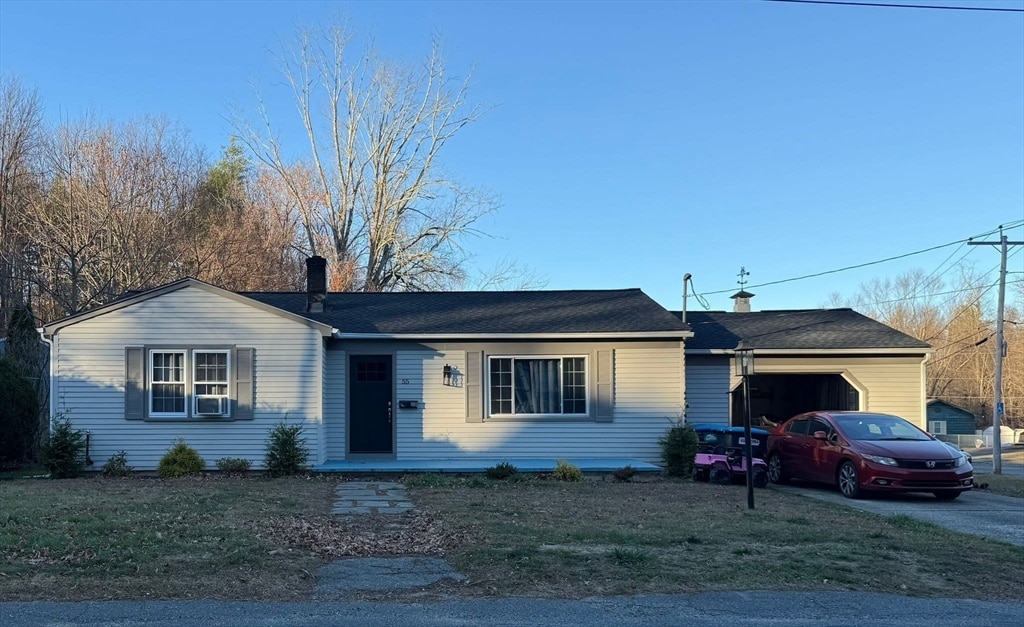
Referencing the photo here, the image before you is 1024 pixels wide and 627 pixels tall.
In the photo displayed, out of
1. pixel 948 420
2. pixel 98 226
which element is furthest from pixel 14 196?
pixel 948 420

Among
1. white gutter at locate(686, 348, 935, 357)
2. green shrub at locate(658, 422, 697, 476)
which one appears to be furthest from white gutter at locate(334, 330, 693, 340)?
green shrub at locate(658, 422, 697, 476)

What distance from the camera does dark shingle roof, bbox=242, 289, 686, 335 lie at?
15.3 metres

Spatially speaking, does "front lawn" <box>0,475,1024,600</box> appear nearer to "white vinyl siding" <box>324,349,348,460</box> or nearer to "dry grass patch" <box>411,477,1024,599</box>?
"dry grass patch" <box>411,477,1024,599</box>

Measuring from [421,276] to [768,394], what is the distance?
16852 mm

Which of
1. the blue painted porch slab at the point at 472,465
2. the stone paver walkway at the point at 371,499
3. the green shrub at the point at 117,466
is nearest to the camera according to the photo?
the stone paver walkway at the point at 371,499

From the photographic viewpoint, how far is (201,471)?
13.8m

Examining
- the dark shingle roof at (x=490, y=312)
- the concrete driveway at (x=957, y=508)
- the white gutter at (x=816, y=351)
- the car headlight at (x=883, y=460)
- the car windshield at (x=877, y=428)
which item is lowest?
the concrete driveway at (x=957, y=508)

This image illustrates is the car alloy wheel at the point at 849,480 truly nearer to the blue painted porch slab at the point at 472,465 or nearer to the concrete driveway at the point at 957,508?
the concrete driveway at the point at 957,508

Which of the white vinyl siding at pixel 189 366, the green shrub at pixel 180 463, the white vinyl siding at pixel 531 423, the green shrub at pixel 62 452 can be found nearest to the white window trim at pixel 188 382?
the white vinyl siding at pixel 189 366

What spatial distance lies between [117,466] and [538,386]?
7573 mm

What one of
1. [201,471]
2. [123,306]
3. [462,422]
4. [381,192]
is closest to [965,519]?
[462,422]

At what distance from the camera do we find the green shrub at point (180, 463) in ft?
44.4

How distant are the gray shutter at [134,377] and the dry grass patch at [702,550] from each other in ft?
20.5

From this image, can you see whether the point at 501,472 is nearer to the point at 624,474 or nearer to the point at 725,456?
the point at 624,474
